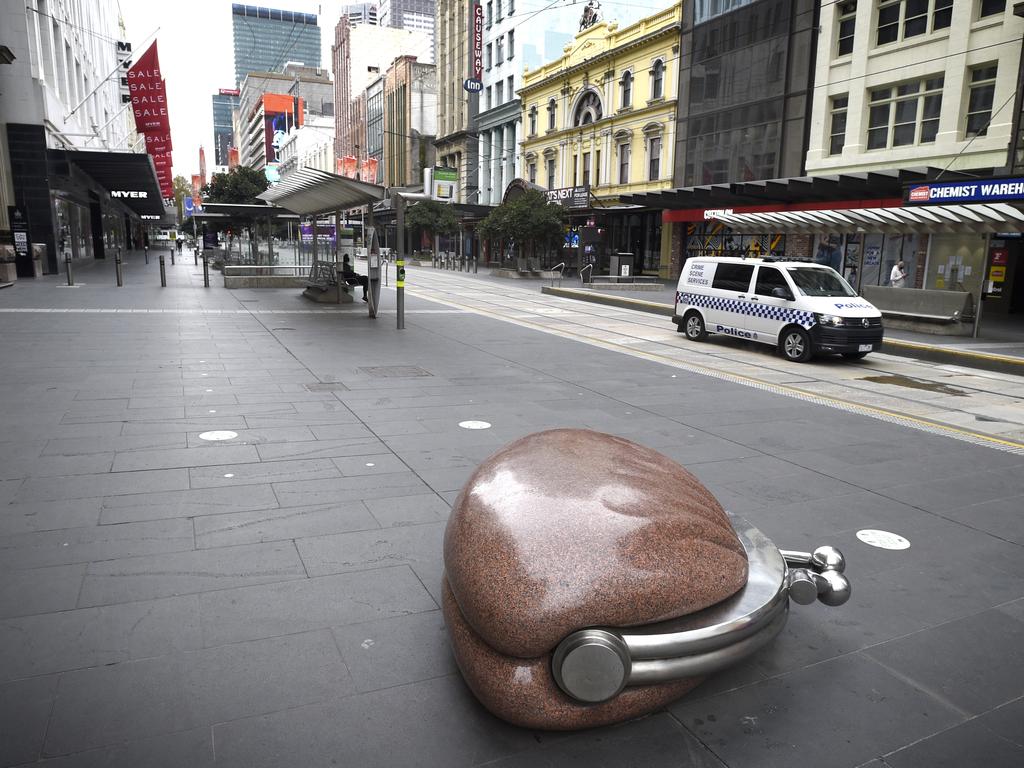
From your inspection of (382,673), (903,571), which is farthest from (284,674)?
(903,571)

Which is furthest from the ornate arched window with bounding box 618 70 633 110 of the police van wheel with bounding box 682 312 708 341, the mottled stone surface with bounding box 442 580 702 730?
the mottled stone surface with bounding box 442 580 702 730

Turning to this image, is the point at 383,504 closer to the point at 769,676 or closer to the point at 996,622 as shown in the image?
the point at 769,676

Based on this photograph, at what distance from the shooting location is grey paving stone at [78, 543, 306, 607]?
152 inches

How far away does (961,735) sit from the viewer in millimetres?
2889

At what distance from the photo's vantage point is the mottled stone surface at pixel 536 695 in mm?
2732

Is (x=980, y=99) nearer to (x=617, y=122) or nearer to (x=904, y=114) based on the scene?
(x=904, y=114)

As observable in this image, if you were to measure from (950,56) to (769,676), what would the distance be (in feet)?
88.6

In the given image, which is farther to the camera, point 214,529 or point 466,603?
point 214,529

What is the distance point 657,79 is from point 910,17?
15957mm

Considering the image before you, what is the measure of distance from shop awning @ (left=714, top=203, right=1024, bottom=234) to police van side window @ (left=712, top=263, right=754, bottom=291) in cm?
613

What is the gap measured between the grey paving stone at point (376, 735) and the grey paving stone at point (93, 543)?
193 centimetres

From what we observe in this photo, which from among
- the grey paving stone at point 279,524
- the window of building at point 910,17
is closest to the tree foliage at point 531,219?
the window of building at point 910,17

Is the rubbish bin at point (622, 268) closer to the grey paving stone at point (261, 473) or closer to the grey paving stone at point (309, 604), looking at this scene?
the grey paving stone at point (261, 473)

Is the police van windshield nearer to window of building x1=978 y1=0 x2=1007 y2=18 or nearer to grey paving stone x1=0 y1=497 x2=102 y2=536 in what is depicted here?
grey paving stone x1=0 y1=497 x2=102 y2=536
